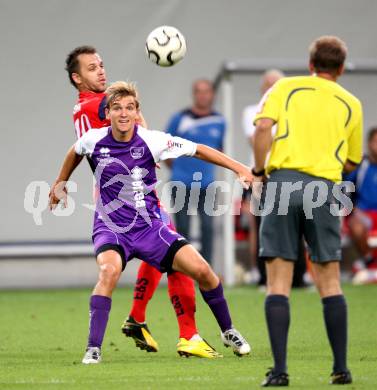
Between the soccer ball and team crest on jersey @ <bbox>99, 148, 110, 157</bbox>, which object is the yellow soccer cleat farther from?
the soccer ball

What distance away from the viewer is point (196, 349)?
7824 millimetres

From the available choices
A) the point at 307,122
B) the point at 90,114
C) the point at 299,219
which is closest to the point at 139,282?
the point at 90,114

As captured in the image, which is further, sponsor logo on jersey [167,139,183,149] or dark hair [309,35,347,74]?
sponsor logo on jersey [167,139,183,149]

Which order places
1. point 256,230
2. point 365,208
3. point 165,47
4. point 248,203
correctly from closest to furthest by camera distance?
point 165,47 → point 256,230 → point 248,203 → point 365,208

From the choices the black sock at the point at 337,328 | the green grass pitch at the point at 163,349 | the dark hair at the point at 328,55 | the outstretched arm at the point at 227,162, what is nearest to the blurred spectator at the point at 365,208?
the green grass pitch at the point at 163,349

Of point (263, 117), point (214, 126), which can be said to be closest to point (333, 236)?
point (263, 117)

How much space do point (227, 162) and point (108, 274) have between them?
1.03 metres

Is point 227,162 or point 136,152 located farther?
point 136,152

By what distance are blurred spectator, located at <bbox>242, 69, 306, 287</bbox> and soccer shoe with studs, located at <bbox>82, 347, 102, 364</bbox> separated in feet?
16.6

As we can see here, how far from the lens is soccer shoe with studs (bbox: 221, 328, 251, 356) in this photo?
779cm

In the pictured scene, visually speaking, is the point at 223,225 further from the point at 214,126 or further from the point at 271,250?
the point at 271,250

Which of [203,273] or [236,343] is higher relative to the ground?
[203,273]

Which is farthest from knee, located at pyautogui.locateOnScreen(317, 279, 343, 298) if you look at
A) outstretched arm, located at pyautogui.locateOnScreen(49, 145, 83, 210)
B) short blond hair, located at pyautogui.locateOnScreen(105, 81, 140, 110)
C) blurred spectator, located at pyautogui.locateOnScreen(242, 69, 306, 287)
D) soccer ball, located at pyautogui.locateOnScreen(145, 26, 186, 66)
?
blurred spectator, located at pyautogui.locateOnScreen(242, 69, 306, 287)

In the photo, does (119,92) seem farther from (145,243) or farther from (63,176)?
(145,243)
